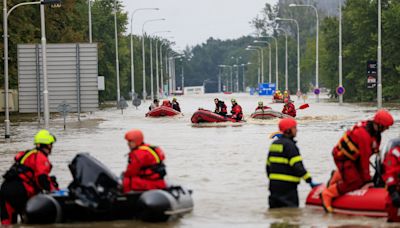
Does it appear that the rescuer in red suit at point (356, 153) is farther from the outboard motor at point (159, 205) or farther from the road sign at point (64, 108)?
the road sign at point (64, 108)

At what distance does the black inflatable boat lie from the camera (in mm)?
15203

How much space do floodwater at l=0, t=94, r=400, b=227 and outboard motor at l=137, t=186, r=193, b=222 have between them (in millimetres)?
143

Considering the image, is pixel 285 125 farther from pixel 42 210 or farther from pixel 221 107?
pixel 221 107

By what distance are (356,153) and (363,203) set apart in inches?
32.7

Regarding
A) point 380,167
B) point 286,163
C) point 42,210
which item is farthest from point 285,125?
point 42,210

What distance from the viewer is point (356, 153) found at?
15.1 meters

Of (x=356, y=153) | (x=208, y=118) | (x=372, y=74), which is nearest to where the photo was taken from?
(x=356, y=153)

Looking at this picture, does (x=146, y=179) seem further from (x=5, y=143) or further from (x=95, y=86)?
(x=95, y=86)

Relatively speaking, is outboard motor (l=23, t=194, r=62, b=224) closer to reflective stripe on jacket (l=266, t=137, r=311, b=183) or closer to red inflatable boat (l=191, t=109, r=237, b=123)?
reflective stripe on jacket (l=266, t=137, r=311, b=183)

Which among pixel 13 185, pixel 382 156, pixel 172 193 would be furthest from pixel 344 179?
pixel 13 185

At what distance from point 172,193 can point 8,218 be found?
2.54 m

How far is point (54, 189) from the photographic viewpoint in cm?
1614

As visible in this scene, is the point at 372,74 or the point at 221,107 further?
Answer: the point at 372,74

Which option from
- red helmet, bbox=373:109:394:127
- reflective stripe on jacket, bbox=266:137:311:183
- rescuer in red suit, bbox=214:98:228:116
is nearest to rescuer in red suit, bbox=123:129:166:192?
reflective stripe on jacket, bbox=266:137:311:183
